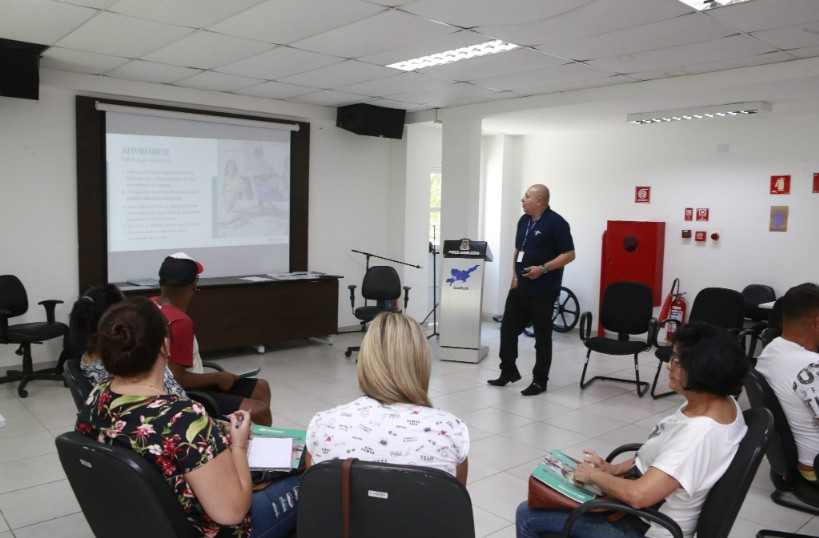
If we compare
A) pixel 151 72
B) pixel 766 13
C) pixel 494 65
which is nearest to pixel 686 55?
pixel 766 13

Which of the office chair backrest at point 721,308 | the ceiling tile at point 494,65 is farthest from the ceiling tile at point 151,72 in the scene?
the office chair backrest at point 721,308

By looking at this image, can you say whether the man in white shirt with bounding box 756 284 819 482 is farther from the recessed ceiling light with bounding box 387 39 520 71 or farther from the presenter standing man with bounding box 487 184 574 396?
the recessed ceiling light with bounding box 387 39 520 71

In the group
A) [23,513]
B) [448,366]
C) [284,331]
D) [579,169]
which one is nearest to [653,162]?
[579,169]

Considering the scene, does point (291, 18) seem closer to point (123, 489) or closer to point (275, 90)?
point (275, 90)

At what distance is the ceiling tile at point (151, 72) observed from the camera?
521 cm

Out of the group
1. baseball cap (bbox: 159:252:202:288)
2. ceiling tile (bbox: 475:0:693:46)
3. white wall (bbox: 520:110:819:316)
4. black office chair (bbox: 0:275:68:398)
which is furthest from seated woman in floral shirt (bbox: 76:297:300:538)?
white wall (bbox: 520:110:819:316)

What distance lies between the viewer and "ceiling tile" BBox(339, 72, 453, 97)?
5.51 metres

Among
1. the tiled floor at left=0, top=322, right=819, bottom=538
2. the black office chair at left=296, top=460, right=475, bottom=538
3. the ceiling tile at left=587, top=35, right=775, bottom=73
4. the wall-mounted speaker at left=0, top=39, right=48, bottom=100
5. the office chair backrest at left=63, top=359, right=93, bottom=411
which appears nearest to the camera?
the black office chair at left=296, top=460, right=475, bottom=538

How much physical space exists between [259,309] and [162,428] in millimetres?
4839

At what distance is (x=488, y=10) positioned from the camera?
3641 mm

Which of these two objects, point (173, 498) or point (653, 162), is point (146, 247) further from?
point (653, 162)

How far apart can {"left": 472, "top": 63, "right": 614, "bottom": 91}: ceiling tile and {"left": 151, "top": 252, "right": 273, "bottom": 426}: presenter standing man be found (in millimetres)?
3404

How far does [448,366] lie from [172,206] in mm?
3157

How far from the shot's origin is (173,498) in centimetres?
161
